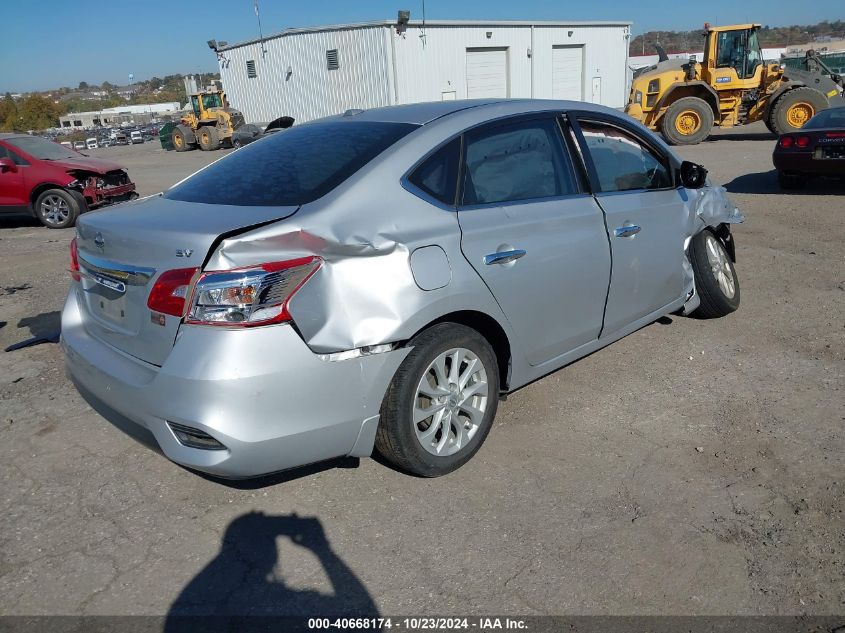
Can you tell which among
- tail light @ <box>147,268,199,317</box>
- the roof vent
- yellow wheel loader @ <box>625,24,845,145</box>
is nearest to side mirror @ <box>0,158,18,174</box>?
tail light @ <box>147,268,199,317</box>

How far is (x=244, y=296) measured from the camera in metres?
2.57

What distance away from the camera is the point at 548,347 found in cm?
363

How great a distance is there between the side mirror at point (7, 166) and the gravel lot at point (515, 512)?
8013 millimetres

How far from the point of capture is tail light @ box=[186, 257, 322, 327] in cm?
257

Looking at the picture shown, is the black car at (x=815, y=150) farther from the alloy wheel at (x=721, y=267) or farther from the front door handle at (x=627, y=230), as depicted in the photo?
the front door handle at (x=627, y=230)

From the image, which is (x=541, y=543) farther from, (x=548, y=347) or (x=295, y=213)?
(x=295, y=213)

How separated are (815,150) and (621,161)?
691cm

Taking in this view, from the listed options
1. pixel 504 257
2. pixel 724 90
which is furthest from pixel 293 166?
pixel 724 90

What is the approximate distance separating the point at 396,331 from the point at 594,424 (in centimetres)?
150

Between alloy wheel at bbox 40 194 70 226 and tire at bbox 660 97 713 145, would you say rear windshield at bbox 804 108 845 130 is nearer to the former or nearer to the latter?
tire at bbox 660 97 713 145

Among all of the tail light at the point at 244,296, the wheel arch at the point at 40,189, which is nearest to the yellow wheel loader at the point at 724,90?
the wheel arch at the point at 40,189

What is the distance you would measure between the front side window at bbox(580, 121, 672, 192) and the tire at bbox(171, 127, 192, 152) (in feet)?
107

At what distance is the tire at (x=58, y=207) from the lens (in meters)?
11.1

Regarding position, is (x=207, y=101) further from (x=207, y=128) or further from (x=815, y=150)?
(x=815, y=150)
